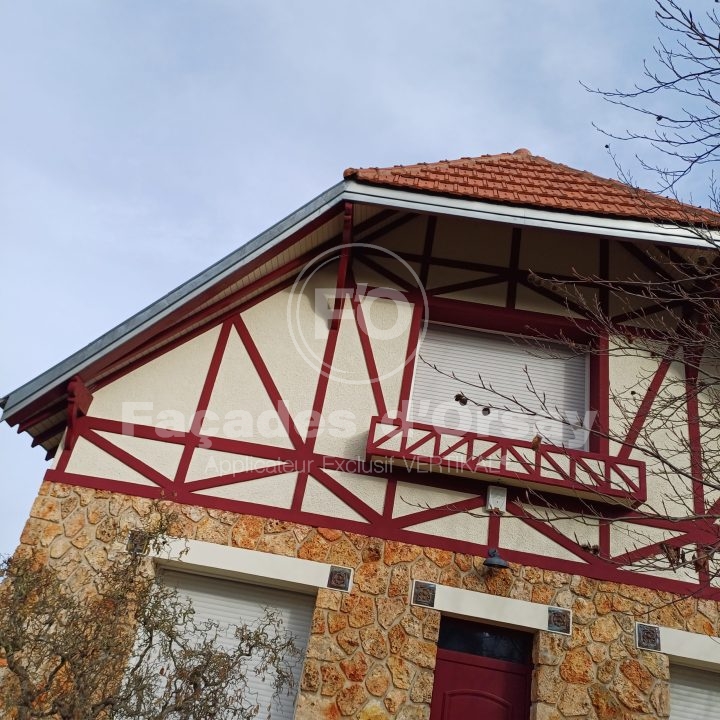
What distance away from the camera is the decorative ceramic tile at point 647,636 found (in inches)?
253

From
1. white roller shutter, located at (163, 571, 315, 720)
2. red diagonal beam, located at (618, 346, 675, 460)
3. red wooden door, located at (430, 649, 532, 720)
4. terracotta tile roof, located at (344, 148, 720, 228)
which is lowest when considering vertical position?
red wooden door, located at (430, 649, 532, 720)

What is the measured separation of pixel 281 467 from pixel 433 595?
183 centimetres

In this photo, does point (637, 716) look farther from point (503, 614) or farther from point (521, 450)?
point (521, 450)

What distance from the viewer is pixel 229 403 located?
24.2 ft

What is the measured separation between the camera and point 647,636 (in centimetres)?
648

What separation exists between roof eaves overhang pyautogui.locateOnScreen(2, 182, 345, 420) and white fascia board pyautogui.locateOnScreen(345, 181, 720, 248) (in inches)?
14.7

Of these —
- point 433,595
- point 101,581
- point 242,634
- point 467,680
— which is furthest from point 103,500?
point 467,680

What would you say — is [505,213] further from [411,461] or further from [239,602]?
[239,602]

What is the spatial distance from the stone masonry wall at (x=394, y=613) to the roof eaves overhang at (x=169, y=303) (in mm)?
946

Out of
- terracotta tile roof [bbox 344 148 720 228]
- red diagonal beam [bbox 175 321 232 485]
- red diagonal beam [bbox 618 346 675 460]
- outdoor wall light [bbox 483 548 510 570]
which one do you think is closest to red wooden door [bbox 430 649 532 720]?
outdoor wall light [bbox 483 548 510 570]

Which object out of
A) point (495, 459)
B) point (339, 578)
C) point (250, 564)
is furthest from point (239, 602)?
point (495, 459)

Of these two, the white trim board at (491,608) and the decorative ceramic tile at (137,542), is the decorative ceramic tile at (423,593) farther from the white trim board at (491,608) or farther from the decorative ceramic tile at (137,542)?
the decorative ceramic tile at (137,542)

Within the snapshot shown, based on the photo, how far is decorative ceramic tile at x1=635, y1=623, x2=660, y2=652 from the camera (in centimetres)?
644

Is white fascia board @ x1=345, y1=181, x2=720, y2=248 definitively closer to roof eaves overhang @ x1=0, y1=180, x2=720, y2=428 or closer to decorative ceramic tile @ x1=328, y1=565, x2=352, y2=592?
roof eaves overhang @ x1=0, y1=180, x2=720, y2=428
